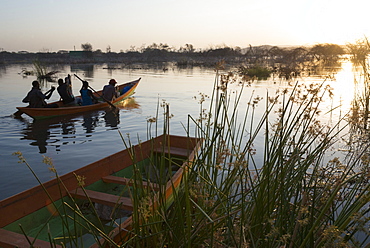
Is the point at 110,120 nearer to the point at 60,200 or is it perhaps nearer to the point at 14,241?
the point at 60,200

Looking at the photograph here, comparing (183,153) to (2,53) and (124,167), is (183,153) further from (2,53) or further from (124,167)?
(2,53)

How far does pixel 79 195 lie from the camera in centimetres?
388

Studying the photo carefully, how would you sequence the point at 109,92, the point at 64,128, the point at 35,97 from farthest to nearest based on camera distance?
1. the point at 109,92
2. the point at 35,97
3. the point at 64,128

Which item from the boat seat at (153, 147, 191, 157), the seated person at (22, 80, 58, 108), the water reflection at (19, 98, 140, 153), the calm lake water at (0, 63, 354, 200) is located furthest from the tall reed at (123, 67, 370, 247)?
the seated person at (22, 80, 58, 108)

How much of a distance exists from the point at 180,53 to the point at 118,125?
69.9m

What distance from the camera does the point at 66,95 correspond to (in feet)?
35.7

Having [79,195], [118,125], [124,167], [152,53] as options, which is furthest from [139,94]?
[152,53]

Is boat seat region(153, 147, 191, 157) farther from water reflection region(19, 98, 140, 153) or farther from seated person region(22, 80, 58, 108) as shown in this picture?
seated person region(22, 80, 58, 108)

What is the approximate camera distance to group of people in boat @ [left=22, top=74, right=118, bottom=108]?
9.54 meters

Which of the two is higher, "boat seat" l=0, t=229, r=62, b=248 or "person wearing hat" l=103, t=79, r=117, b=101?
"person wearing hat" l=103, t=79, r=117, b=101

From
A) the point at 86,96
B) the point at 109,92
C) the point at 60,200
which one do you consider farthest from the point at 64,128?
the point at 60,200

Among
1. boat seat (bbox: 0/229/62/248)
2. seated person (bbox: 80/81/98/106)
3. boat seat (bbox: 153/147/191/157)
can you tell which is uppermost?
seated person (bbox: 80/81/98/106)

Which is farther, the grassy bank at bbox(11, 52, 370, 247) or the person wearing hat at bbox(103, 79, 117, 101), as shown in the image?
the person wearing hat at bbox(103, 79, 117, 101)

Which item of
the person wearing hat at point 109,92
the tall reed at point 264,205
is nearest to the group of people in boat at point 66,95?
the person wearing hat at point 109,92
